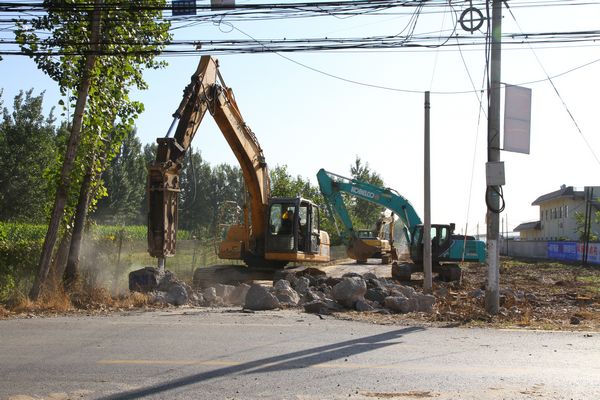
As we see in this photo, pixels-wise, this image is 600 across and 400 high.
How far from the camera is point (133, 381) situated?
809 centimetres

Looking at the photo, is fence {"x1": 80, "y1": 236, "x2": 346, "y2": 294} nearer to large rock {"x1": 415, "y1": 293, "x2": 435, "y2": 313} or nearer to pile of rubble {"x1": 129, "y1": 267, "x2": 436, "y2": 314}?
pile of rubble {"x1": 129, "y1": 267, "x2": 436, "y2": 314}

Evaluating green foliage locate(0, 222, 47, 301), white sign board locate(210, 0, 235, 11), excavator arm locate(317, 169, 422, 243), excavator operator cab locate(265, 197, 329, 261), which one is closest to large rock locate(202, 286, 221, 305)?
green foliage locate(0, 222, 47, 301)

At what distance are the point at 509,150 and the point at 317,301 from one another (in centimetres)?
534

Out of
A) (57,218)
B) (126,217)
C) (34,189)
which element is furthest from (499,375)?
(126,217)

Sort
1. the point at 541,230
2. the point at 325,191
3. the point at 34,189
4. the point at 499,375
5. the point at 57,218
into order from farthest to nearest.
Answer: the point at 541,230 < the point at 34,189 < the point at 325,191 < the point at 57,218 < the point at 499,375

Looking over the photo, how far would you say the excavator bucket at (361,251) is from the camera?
3631 centimetres

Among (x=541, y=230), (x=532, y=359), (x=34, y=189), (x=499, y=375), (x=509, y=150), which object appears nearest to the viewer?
(x=499, y=375)

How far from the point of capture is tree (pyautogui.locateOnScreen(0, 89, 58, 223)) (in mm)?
48000

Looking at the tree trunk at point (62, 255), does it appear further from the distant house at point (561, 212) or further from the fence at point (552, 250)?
the distant house at point (561, 212)

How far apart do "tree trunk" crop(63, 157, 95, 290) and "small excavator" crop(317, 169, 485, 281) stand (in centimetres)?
1241

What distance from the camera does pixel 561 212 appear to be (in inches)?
2970

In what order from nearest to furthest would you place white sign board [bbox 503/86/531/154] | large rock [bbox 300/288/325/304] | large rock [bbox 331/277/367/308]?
white sign board [bbox 503/86/531/154], large rock [bbox 331/277/367/308], large rock [bbox 300/288/325/304]

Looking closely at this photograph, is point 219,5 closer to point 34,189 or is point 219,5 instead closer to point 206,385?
point 206,385

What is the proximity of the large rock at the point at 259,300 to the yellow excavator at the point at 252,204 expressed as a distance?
420 centimetres
